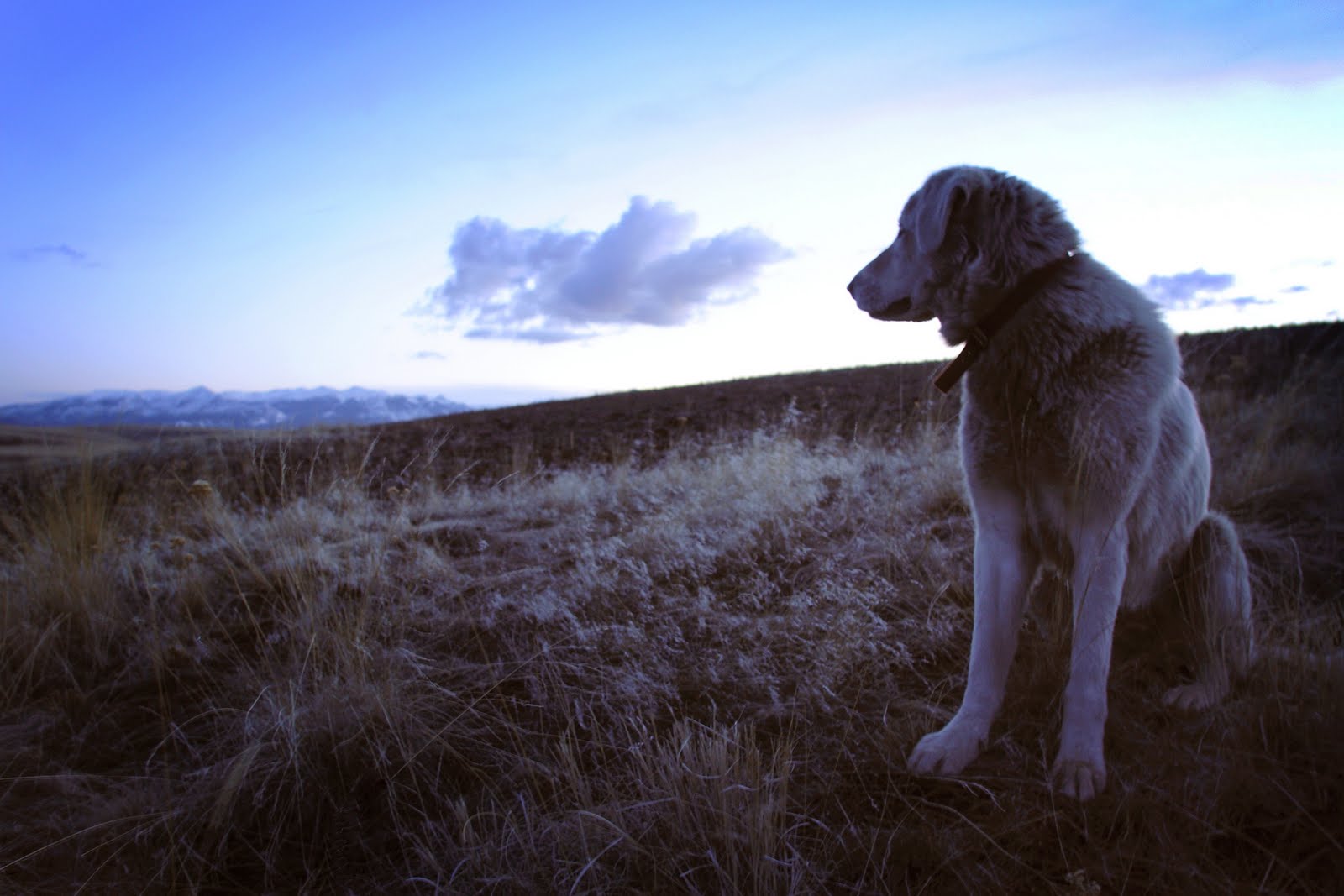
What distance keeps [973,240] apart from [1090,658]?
1.33 metres

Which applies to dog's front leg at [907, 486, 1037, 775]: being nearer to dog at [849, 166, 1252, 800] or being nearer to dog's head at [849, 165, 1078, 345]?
dog at [849, 166, 1252, 800]

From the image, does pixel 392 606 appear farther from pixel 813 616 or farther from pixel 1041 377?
pixel 1041 377

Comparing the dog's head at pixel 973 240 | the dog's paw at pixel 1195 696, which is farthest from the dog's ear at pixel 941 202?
the dog's paw at pixel 1195 696

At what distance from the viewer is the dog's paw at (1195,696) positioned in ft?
7.64

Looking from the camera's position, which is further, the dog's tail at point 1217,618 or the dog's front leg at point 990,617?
the dog's tail at point 1217,618

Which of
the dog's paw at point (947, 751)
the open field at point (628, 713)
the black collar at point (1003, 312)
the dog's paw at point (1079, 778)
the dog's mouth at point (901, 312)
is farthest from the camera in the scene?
the dog's mouth at point (901, 312)

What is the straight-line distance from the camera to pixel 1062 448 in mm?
2195

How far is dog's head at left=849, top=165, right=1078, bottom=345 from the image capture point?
2336mm

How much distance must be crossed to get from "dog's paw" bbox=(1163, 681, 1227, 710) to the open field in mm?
64

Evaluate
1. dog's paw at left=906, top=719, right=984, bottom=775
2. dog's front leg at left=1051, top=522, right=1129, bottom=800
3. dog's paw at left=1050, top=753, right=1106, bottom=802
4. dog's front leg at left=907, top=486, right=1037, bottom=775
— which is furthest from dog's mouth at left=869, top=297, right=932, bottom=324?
dog's paw at left=1050, top=753, right=1106, bottom=802

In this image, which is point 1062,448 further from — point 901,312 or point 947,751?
point 947,751

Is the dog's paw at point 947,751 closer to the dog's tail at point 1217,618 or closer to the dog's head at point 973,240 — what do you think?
the dog's tail at point 1217,618

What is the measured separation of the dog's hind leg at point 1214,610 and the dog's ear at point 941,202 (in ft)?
4.60

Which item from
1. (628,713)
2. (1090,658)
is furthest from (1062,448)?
(628,713)
